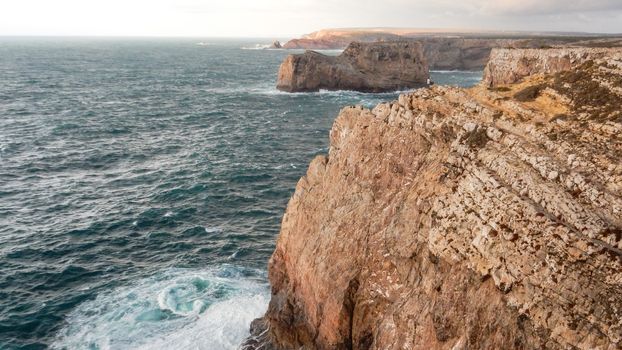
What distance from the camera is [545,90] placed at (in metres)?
22.6

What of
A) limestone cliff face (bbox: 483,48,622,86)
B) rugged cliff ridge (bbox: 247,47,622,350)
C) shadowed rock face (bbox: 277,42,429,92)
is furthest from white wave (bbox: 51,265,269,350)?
shadowed rock face (bbox: 277,42,429,92)

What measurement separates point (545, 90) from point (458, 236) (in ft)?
33.1

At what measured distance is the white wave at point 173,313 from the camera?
91.6 ft

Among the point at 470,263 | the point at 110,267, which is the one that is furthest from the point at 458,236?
the point at 110,267

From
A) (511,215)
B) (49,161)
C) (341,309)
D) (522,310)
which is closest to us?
(522,310)

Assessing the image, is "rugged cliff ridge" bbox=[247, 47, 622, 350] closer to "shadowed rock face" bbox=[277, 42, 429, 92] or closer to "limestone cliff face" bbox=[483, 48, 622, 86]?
"limestone cliff face" bbox=[483, 48, 622, 86]

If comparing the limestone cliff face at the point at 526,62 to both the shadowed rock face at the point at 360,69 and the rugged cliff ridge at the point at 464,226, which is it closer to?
the rugged cliff ridge at the point at 464,226

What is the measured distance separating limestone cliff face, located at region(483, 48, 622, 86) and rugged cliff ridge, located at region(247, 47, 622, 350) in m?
26.7

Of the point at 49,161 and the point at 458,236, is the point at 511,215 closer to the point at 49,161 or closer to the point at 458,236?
the point at 458,236

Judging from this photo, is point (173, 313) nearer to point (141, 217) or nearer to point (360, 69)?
point (141, 217)

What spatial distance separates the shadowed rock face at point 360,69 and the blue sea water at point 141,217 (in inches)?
909

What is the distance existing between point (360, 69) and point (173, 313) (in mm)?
102331

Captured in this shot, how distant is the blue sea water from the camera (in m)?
30.0

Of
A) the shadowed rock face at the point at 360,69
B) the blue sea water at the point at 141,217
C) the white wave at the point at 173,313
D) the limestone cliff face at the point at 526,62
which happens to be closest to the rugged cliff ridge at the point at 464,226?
the white wave at the point at 173,313
